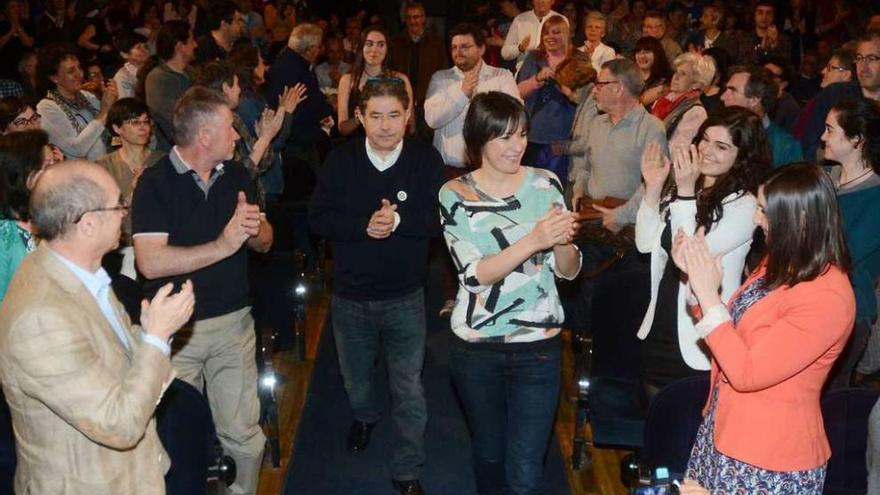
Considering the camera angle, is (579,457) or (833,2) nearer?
(579,457)

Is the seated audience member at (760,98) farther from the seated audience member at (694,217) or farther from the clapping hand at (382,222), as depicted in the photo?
the clapping hand at (382,222)

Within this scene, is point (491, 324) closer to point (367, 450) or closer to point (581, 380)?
point (581, 380)

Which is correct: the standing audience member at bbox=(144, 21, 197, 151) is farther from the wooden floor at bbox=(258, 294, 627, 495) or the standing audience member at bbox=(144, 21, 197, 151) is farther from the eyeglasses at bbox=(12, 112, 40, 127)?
the wooden floor at bbox=(258, 294, 627, 495)

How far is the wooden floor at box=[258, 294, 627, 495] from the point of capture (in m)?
4.25

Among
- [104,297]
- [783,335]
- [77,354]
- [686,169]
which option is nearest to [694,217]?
[686,169]

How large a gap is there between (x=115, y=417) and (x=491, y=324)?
4.45 feet

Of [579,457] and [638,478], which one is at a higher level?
[638,478]

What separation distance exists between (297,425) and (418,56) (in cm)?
343

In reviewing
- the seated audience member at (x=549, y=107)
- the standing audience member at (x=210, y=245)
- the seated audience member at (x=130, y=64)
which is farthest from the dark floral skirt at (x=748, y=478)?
the seated audience member at (x=130, y=64)

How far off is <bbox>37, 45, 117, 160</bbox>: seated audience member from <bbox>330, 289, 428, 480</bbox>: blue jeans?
2194 millimetres

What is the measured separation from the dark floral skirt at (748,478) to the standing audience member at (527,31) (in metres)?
4.70

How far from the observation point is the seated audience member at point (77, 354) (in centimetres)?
222

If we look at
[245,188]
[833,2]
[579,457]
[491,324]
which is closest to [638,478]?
[491,324]

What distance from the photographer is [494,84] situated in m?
5.76
